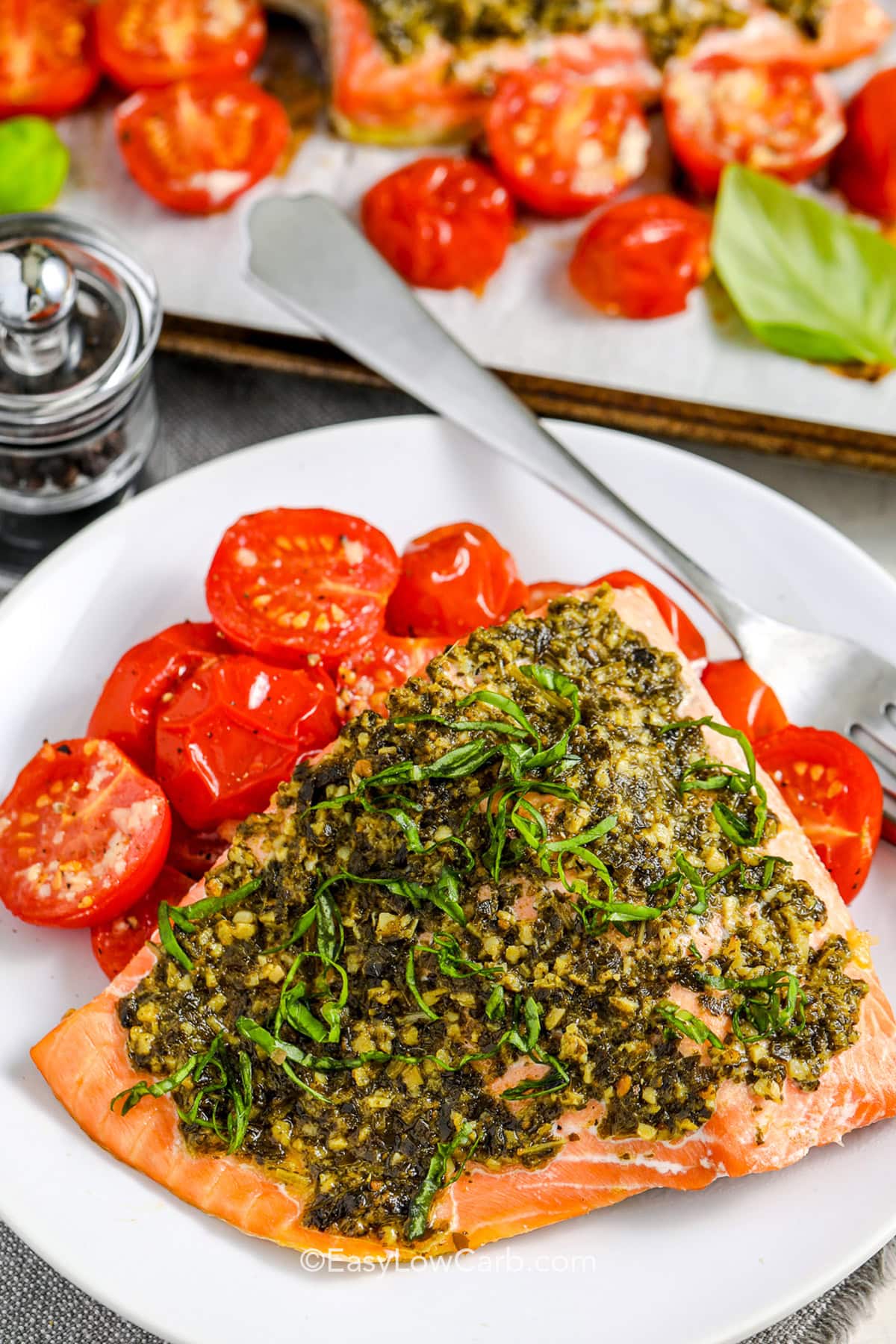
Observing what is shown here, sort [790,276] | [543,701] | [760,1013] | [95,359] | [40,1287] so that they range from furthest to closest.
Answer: [790,276], [95,359], [40,1287], [543,701], [760,1013]

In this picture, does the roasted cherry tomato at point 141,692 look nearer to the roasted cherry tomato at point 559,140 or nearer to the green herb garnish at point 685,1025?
the green herb garnish at point 685,1025

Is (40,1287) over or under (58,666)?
under

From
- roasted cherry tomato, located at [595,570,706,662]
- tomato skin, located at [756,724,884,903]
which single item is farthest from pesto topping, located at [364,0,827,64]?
tomato skin, located at [756,724,884,903]

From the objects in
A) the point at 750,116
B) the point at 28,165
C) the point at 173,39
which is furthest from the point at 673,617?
the point at 173,39

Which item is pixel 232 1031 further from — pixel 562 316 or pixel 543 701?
pixel 562 316

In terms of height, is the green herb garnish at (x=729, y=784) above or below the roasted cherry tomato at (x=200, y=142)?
below

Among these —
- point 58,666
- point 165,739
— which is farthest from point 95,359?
point 165,739

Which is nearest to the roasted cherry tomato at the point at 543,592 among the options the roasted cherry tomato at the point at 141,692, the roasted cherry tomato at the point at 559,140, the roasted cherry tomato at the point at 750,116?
the roasted cherry tomato at the point at 141,692
